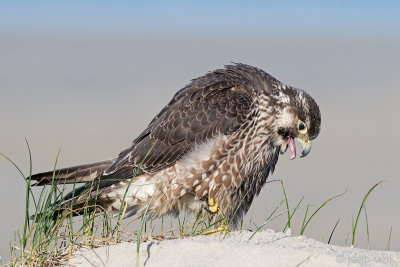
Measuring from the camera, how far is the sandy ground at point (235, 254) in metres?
3.36

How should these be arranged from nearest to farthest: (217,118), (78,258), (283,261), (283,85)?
1. (283,261)
2. (78,258)
3. (217,118)
4. (283,85)

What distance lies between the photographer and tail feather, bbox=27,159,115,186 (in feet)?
17.9

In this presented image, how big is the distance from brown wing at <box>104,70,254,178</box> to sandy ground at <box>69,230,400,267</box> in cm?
182

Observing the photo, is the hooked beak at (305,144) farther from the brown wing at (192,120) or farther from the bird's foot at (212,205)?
the bird's foot at (212,205)

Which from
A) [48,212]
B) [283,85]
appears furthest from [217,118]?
[48,212]

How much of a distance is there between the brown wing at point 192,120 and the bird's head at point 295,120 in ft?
1.01

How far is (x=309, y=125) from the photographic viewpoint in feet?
18.8

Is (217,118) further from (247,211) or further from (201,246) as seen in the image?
(201,246)

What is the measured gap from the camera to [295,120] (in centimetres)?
571

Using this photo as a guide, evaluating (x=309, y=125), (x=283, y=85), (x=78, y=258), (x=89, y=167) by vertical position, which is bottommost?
(x=78, y=258)

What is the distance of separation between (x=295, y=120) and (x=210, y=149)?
2.66 feet

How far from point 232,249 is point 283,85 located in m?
2.71

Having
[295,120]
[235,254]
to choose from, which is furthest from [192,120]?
[235,254]

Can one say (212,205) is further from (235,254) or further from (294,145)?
(235,254)
